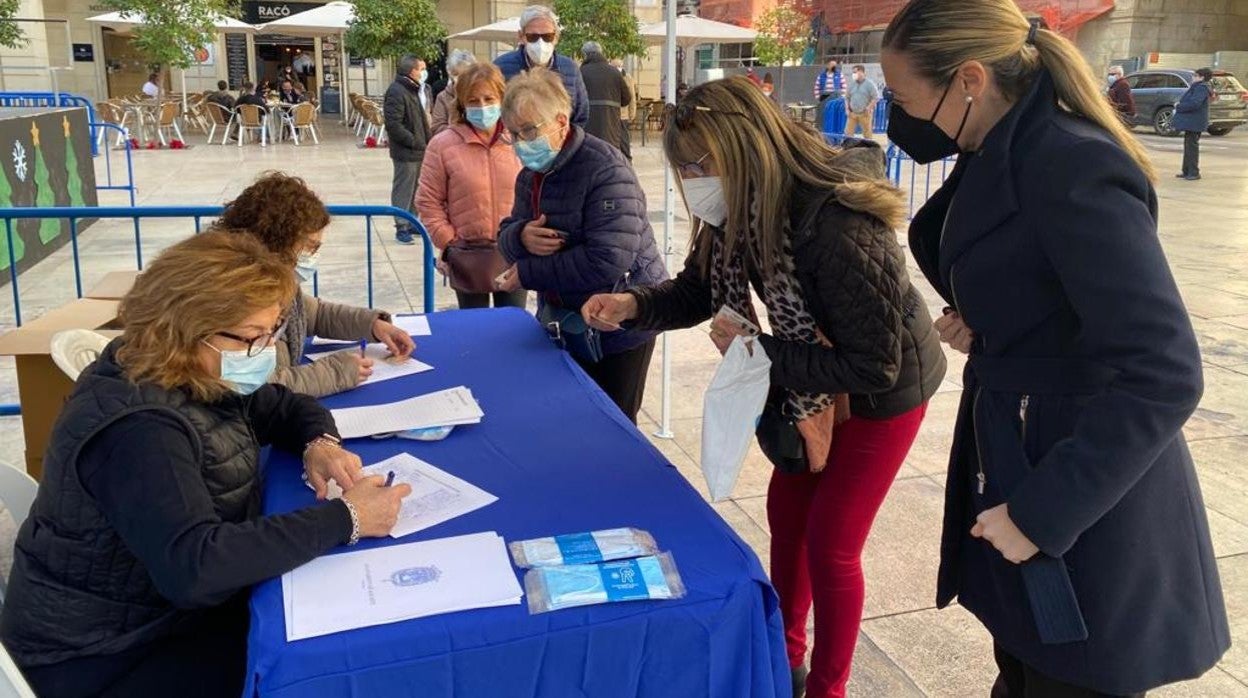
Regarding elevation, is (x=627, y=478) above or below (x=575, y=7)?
below

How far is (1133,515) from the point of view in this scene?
4.91ft

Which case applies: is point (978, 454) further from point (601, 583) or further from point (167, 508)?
point (167, 508)

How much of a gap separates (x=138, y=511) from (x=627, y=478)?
3.09ft

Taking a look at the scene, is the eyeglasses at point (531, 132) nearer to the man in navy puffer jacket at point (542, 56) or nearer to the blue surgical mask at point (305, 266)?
the blue surgical mask at point (305, 266)

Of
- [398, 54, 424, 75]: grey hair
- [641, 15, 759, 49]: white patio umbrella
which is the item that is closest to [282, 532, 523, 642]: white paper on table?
[398, 54, 424, 75]: grey hair

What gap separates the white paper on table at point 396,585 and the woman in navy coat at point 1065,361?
2.74ft

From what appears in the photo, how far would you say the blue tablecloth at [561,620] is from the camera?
1477mm

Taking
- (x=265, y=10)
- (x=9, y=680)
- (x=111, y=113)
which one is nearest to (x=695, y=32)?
(x=111, y=113)

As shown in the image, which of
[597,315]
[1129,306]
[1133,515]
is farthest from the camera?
[597,315]

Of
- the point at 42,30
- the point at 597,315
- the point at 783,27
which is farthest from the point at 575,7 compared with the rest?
the point at 597,315

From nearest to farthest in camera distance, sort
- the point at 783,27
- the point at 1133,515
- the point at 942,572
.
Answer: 1. the point at 1133,515
2. the point at 942,572
3. the point at 783,27

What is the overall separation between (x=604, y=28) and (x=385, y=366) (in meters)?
17.4

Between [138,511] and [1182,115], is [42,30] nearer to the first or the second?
[1182,115]

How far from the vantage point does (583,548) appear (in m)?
1.75
